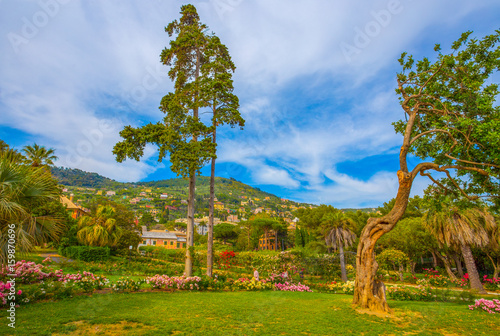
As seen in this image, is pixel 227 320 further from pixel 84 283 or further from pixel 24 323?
pixel 84 283

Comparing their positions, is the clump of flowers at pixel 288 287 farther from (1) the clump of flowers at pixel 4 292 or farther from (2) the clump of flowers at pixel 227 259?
(1) the clump of flowers at pixel 4 292

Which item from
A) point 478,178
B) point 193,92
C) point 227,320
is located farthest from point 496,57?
point 193,92

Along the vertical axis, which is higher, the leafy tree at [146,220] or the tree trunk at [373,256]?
the leafy tree at [146,220]

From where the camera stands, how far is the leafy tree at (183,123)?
12.4 meters

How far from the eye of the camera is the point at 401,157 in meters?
7.96

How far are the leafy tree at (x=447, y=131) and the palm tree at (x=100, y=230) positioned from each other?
74.8ft

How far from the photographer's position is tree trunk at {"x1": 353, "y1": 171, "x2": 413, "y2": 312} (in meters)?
7.27

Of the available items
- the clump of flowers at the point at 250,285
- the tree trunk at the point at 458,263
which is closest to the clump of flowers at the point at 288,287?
the clump of flowers at the point at 250,285

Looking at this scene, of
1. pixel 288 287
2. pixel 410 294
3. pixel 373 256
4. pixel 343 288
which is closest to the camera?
pixel 373 256

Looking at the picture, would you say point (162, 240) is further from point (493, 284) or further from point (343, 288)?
point (493, 284)

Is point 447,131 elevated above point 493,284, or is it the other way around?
point 447,131

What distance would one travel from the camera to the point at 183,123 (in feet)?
44.9

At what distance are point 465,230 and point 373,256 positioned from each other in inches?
563

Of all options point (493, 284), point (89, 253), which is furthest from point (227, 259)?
point (493, 284)
